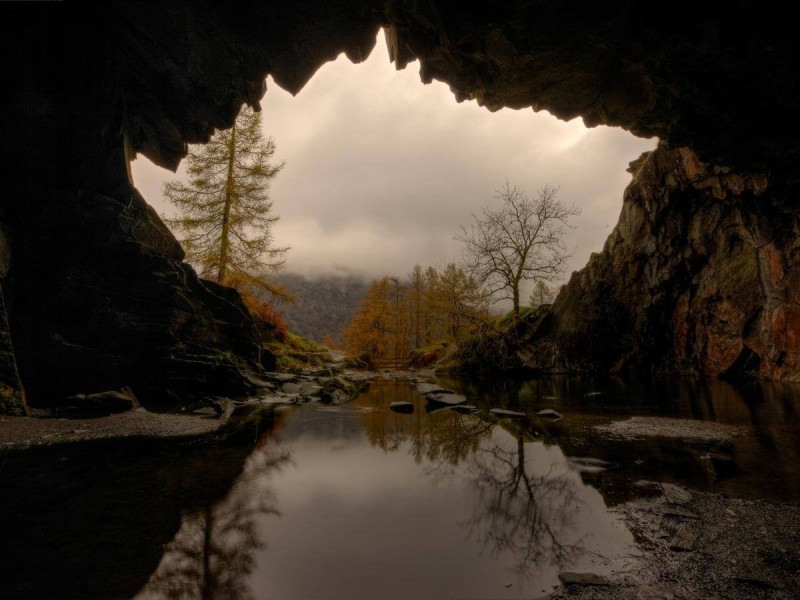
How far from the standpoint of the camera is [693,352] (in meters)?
25.2

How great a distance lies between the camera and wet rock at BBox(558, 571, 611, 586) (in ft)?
9.43

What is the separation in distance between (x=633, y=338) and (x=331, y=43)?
2586 cm

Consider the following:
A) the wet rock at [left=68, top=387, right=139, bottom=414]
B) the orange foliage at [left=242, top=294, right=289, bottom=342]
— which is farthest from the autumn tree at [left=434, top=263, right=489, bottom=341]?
the wet rock at [left=68, top=387, right=139, bottom=414]

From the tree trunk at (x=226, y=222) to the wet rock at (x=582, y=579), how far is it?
70.4 feet

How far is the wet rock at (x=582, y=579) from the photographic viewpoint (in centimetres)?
288

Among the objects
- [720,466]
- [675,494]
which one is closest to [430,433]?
[675,494]

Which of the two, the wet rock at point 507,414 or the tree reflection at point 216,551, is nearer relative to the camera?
the tree reflection at point 216,551

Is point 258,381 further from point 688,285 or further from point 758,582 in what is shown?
point 688,285

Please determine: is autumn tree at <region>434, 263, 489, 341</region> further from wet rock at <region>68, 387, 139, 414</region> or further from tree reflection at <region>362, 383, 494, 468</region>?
wet rock at <region>68, 387, 139, 414</region>

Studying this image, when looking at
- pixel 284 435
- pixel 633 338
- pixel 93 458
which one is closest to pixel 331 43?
pixel 284 435

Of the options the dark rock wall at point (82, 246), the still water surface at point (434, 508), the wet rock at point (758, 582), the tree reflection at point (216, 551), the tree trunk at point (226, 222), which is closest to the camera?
the wet rock at point (758, 582)

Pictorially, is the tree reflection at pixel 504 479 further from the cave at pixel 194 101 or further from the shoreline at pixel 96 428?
the cave at pixel 194 101

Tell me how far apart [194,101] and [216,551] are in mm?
14065

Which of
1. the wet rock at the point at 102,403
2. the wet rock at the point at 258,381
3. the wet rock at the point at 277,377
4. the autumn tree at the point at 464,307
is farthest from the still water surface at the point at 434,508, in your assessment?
the autumn tree at the point at 464,307
